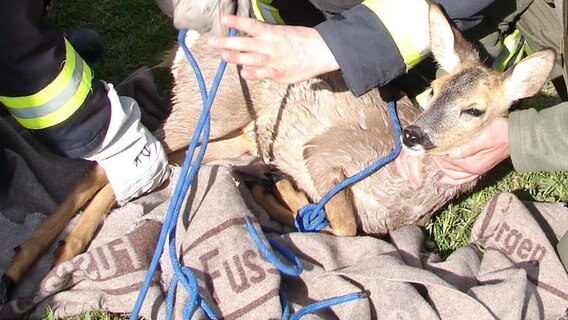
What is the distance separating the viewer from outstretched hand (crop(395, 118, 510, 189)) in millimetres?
3305

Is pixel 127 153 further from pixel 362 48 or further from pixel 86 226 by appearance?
pixel 362 48

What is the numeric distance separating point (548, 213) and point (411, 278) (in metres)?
0.95

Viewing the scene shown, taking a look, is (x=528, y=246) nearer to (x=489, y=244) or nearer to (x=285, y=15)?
(x=489, y=244)

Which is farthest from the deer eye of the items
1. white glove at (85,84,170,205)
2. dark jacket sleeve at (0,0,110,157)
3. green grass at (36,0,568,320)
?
dark jacket sleeve at (0,0,110,157)

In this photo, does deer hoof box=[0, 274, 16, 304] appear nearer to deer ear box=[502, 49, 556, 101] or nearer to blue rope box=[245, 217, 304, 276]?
blue rope box=[245, 217, 304, 276]

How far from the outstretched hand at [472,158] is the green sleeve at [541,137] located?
0.14 feet

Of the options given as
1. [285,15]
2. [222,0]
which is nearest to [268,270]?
[222,0]

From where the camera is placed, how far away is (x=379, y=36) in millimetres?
3057

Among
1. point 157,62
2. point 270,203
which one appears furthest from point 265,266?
point 157,62

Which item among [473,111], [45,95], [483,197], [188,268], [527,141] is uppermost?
[45,95]

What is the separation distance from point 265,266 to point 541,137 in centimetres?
120

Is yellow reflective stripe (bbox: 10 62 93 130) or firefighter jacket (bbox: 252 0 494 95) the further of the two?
yellow reflective stripe (bbox: 10 62 93 130)

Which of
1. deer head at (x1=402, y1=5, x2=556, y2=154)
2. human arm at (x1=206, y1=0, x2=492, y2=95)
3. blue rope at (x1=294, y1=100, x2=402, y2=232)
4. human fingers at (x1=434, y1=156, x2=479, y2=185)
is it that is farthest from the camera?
blue rope at (x1=294, y1=100, x2=402, y2=232)

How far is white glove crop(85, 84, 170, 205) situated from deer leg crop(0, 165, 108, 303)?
5.4 inches
